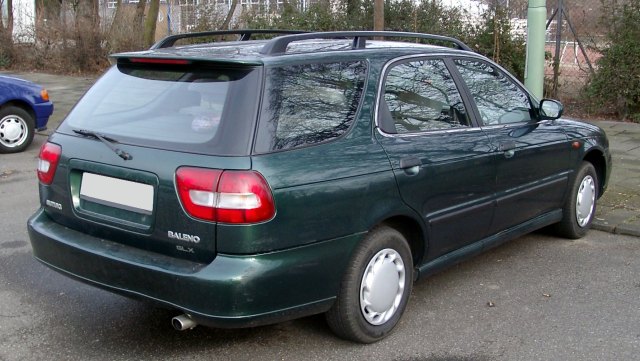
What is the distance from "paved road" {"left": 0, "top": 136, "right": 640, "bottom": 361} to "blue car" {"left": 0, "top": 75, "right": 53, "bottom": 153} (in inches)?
181

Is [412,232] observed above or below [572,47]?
below

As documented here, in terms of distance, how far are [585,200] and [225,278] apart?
148 inches

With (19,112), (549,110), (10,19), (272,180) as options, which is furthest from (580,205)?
(10,19)

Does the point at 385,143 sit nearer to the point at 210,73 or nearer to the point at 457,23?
the point at 210,73

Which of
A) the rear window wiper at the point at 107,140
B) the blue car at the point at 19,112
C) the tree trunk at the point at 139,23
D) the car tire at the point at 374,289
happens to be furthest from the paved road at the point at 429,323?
the tree trunk at the point at 139,23

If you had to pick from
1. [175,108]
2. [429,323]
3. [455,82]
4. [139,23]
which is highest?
[139,23]

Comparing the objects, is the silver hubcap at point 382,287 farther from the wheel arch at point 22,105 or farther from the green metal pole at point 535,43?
the wheel arch at point 22,105

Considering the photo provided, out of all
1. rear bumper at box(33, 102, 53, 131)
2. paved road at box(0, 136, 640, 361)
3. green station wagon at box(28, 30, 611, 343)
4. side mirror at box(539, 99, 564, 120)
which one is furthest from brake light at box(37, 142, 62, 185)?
rear bumper at box(33, 102, 53, 131)

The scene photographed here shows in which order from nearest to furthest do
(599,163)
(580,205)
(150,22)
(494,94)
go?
(494,94) < (580,205) < (599,163) < (150,22)

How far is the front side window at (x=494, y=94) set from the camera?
186 inches

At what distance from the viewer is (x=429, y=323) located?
4219mm

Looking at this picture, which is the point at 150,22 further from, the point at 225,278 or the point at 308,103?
the point at 225,278

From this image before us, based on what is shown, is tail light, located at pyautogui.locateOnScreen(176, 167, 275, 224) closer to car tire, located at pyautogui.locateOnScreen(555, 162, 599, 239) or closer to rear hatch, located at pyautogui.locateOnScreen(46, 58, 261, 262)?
rear hatch, located at pyautogui.locateOnScreen(46, 58, 261, 262)

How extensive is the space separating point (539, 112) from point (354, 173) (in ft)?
7.41
